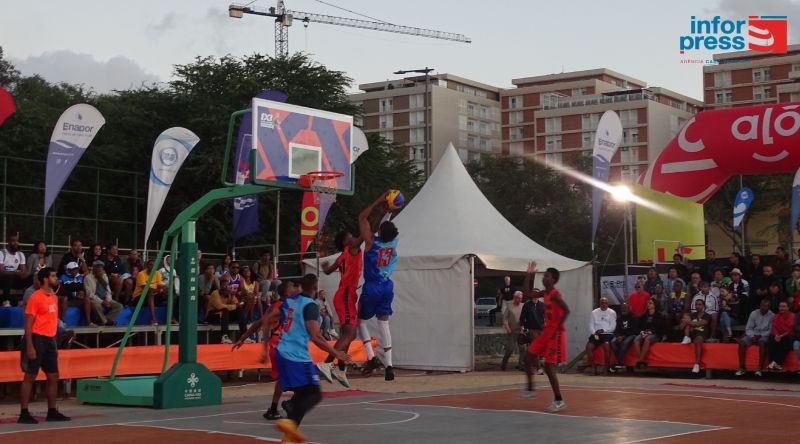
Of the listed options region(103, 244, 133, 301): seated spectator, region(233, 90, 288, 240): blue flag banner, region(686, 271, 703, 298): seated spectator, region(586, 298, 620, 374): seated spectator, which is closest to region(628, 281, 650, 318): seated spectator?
region(586, 298, 620, 374): seated spectator

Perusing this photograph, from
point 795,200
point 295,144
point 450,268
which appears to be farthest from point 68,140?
point 795,200

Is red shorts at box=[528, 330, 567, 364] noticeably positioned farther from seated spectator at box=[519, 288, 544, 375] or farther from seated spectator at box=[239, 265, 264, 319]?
seated spectator at box=[519, 288, 544, 375]

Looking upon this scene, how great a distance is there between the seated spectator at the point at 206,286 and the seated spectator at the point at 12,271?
3449 millimetres

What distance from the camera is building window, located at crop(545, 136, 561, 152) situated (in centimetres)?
12231

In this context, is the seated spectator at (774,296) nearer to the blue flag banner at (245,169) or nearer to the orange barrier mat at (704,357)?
the orange barrier mat at (704,357)

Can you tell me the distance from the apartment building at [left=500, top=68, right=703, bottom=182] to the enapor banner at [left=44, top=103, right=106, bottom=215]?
303 feet

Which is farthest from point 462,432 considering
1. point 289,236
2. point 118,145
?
point 118,145

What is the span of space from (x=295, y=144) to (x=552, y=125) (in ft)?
356

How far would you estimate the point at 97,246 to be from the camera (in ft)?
67.0

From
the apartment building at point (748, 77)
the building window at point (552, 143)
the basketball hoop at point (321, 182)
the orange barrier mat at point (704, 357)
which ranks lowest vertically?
the orange barrier mat at point (704, 357)

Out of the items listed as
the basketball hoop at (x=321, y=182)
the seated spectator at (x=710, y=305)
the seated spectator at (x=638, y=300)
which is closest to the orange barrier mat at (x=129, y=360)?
the basketball hoop at (x=321, y=182)

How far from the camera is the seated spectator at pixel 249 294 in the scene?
21828mm

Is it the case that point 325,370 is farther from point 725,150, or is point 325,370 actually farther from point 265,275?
point 725,150

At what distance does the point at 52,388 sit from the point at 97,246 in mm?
6913
